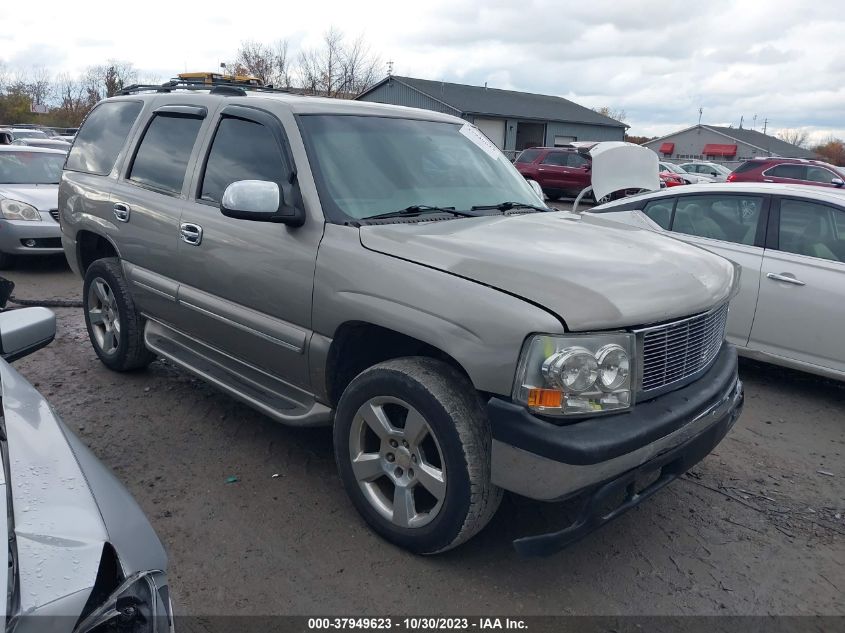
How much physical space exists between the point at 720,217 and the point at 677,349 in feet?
10.4

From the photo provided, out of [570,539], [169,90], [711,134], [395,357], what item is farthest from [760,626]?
[711,134]

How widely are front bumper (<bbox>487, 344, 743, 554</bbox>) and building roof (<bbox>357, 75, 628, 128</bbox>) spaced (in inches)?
1402

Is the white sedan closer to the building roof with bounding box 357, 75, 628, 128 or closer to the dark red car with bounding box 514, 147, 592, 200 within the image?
the dark red car with bounding box 514, 147, 592, 200

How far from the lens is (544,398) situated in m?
2.48

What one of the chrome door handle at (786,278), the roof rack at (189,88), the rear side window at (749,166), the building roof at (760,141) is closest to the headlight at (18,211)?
the roof rack at (189,88)

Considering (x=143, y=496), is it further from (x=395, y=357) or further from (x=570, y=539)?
(x=570, y=539)

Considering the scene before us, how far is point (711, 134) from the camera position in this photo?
61938 mm

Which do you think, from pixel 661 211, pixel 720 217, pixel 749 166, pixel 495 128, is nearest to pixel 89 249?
pixel 661 211

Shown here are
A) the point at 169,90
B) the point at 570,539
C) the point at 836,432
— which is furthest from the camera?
the point at 169,90

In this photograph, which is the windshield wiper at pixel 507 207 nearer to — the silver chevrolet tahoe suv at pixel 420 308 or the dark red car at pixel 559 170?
the silver chevrolet tahoe suv at pixel 420 308

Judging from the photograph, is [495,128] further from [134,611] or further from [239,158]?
[134,611]

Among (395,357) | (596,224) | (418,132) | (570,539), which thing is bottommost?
(570,539)

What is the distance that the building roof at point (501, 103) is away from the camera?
127 feet

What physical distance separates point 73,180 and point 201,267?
2011 millimetres
